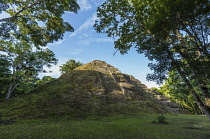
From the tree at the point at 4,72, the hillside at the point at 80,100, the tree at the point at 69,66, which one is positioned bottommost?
the hillside at the point at 80,100

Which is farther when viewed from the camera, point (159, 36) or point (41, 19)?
point (41, 19)

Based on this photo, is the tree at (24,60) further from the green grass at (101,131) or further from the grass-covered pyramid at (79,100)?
the green grass at (101,131)

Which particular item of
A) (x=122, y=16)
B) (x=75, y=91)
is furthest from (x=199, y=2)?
(x=75, y=91)

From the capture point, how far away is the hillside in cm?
1382

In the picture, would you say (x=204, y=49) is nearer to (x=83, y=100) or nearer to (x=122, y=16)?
(x=122, y=16)

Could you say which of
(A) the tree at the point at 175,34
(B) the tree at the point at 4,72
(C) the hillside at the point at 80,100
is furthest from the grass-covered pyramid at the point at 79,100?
(A) the tree at the point at 175,34

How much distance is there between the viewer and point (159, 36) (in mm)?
6160

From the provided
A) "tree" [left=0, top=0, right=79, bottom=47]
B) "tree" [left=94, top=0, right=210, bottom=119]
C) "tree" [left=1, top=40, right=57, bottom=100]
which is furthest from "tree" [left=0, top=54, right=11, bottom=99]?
"tree" [left=94, top=0, right=210, bottom=119]

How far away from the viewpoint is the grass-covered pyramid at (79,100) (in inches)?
543

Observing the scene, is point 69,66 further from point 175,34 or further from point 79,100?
point 175,34

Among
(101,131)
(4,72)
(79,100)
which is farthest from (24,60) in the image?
(101,131)

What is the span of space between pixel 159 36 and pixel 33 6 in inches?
418

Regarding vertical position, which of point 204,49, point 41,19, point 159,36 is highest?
point 41,19

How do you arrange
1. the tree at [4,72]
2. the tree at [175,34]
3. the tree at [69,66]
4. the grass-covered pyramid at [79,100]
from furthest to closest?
the tree at [69,66], the tree at [4,72], the grass-covered pyramid at [79,100], the tree at [175,34]
